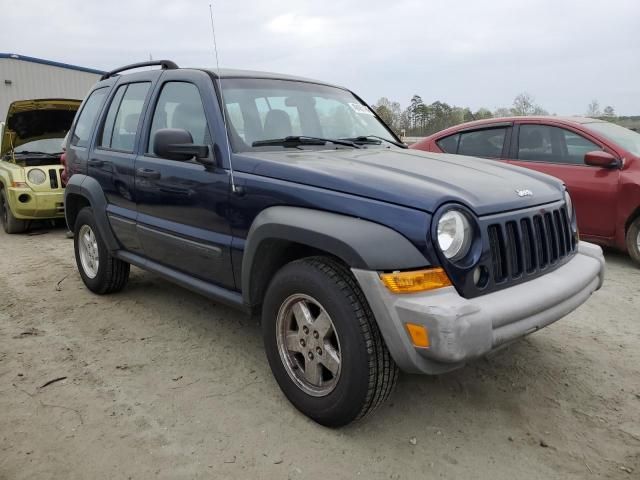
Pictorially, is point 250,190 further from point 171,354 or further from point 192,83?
point 171,354

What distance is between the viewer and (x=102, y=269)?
448 cm

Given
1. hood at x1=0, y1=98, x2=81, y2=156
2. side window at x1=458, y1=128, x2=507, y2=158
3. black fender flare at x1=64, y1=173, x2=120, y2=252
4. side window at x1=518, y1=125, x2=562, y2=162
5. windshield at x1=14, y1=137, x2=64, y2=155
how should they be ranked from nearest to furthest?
black fender flare at x1=64, y1=173, x2=120, y2=252
side window at x1=518, y1=125, x2=562, y2=162
side window at x1=458, y1=128, x2=507, y2=158
hood at x1=0, y1=98, x2=81, y2=156
windshield at x1=14, y1=137, x2=64, y2=155

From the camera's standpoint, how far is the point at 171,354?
3.47m

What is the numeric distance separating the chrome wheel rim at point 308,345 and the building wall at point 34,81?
1802 centimetres

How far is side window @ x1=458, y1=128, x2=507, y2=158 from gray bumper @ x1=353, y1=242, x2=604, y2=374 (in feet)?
13.7

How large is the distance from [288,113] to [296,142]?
317mm

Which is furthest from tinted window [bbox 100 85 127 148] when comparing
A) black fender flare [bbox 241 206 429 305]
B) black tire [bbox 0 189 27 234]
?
black tire [bbox 0 189 27 234]

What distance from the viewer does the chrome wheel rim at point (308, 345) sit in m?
2.52

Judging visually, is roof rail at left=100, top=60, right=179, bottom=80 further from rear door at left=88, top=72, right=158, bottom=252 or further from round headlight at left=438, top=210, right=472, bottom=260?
round headlight at left=438, top=210, right=472, bottom=260

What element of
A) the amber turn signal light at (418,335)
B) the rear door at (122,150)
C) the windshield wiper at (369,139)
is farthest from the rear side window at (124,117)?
the amber turn signal light at (418,335)

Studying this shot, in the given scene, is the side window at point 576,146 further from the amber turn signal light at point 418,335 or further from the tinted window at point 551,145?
the amber turn signal light at point 418,335

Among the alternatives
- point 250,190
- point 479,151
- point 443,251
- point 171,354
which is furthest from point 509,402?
point 479,151

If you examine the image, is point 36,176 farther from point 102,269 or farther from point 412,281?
point 412,281

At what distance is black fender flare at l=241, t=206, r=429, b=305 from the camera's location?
2193 millimetres
